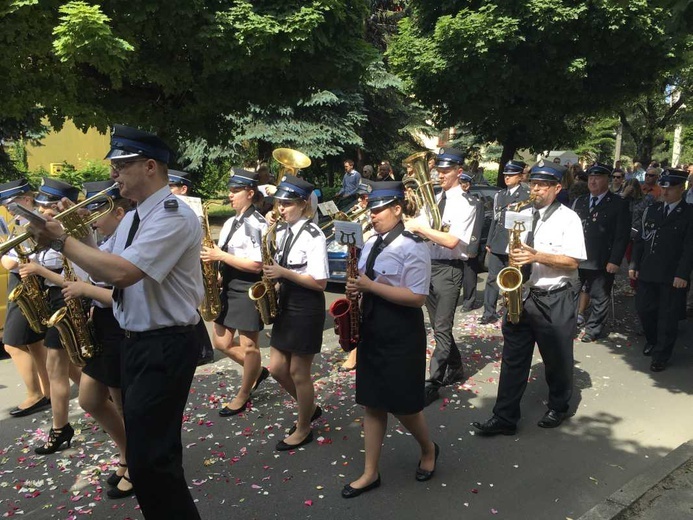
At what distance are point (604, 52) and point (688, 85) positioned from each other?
1654 centimetres

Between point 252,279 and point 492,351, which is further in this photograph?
point 492,351

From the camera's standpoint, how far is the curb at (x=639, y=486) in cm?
371

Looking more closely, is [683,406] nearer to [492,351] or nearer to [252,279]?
[492,351]

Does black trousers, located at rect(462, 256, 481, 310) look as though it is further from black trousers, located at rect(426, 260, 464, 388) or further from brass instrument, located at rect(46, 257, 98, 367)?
brass instrument, located at rect(46, 257, 98, 367)

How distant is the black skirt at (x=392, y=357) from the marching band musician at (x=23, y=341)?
308 cm

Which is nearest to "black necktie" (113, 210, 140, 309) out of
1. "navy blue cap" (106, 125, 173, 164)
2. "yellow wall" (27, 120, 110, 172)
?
"navy blue cap" (106, 125, 173, 164)

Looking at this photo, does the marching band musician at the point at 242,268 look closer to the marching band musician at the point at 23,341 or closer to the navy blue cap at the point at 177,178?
the navy blue cap at the point at 177,178

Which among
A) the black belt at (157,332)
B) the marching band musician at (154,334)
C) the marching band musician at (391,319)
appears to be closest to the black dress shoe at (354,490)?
the marching band musician at (391,319)

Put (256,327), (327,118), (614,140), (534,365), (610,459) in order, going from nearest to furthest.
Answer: (610,459), (256,327), (534,365), (327,118), (614,140)

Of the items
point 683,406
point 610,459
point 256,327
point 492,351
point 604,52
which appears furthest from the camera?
point 604,52

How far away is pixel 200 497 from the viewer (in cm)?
408

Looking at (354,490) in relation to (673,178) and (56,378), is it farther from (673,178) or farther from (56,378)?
(673,178)

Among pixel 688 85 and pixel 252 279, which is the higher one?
pixel 688 85

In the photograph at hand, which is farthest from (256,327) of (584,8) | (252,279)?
(584,8)
